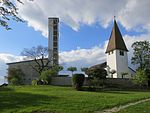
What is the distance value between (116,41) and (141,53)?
327 inches

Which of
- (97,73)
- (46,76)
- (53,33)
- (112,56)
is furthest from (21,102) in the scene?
(53,33)

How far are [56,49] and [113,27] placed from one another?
49.8 feet

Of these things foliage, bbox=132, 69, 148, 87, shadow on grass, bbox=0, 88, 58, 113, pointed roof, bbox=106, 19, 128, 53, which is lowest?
shadow on grass, bbox=0, 88, 58, 113

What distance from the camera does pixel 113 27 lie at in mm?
77500

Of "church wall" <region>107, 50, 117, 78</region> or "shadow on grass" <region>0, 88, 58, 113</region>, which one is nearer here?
"shadow on grass" <region>0, 88, 58, 113</region>

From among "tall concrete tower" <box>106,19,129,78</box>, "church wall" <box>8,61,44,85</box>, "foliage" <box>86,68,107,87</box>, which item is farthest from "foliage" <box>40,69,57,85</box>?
"tall concrete tower" <box>106,19,129,78</box>

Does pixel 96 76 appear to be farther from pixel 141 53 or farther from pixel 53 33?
pixel 53 33

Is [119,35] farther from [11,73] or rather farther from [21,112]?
[21,112]

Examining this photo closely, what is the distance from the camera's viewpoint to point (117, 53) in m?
75.9

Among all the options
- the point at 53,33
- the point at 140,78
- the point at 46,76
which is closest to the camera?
the point at 46,76

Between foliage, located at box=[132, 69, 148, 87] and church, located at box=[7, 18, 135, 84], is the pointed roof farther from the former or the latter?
foliage, located at box=[132, 69, 148, 87]

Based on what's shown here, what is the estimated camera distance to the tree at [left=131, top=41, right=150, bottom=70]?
69375 mm

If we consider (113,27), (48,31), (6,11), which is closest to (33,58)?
(48,31)

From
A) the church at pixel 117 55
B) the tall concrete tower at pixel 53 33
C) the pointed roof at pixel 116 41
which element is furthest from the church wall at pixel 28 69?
the pointed roof at pixel 116 41
